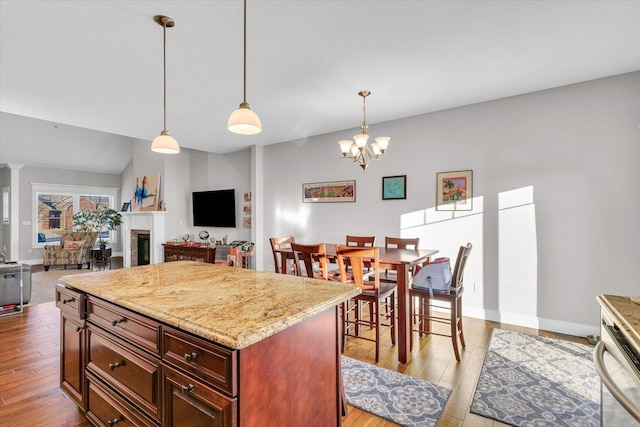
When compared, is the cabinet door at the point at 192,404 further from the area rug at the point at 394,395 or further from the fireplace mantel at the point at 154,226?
the fireplace mantel at the point at 154,226

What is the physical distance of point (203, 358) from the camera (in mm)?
1074

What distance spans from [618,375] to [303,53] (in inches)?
106

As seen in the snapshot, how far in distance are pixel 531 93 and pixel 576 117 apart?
51cm

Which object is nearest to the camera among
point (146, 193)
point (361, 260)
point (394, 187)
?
point (361, 260)

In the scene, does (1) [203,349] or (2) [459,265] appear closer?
(1) [203,349]

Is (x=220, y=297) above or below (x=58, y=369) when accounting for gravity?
above

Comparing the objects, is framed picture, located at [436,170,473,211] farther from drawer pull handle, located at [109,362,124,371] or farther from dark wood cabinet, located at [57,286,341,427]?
drawer pull handle, located at [109,362,124,371]

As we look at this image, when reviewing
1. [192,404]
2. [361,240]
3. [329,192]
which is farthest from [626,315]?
[329,192]

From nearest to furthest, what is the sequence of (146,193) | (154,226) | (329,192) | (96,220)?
(329,192), (154,226), (146,193), (96,220)

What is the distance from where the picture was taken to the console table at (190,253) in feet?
19.4

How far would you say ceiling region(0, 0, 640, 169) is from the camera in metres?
2.05

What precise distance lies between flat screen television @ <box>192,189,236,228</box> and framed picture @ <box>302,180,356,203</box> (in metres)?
1.82

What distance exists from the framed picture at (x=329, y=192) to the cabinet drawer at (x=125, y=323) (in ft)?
11.7

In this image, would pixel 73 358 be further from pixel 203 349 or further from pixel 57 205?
pixel 57 205
